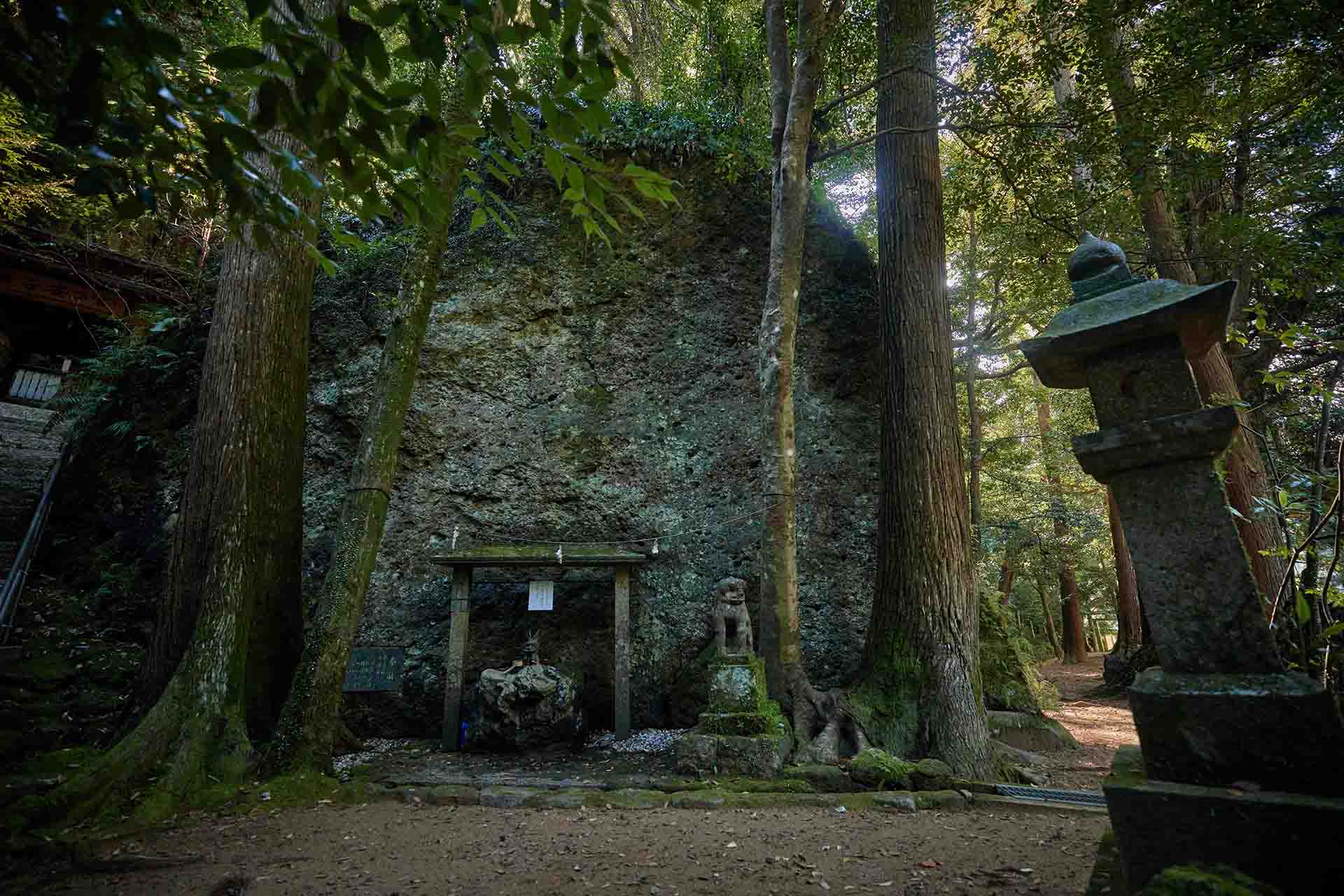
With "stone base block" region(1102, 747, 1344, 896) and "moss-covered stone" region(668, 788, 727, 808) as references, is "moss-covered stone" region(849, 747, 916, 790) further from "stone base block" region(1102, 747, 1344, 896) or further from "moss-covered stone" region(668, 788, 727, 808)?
"stone base block" region(1102, 747, 1344, 896)

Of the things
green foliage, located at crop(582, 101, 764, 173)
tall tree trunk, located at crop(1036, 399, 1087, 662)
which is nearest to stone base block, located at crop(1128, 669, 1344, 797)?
green foliage, located at crop(582, 101, 764, 173)

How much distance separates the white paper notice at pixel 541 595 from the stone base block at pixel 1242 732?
15.4 feet

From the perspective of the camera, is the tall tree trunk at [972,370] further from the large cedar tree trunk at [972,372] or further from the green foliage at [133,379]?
the green foliage at [133,379]

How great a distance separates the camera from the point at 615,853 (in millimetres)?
3164

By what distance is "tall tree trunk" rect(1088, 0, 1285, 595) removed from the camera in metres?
5.45

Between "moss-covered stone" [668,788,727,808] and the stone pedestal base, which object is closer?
"moss-covered stone" [668,788,727,808]

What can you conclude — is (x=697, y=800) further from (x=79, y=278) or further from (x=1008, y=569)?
(x=1008, y=569)

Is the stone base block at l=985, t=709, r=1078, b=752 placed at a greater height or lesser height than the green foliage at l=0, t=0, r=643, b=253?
lesser

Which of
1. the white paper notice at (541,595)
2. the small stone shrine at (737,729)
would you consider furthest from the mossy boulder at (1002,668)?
the white paper notice at (541,595)

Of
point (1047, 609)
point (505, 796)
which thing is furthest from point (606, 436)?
point (1047, 609)

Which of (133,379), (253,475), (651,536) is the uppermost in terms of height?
(133,379)

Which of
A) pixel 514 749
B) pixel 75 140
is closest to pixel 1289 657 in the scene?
pixel 75 140

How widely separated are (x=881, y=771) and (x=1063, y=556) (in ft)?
39.3

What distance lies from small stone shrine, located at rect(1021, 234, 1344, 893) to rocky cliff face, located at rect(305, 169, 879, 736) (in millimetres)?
4281
